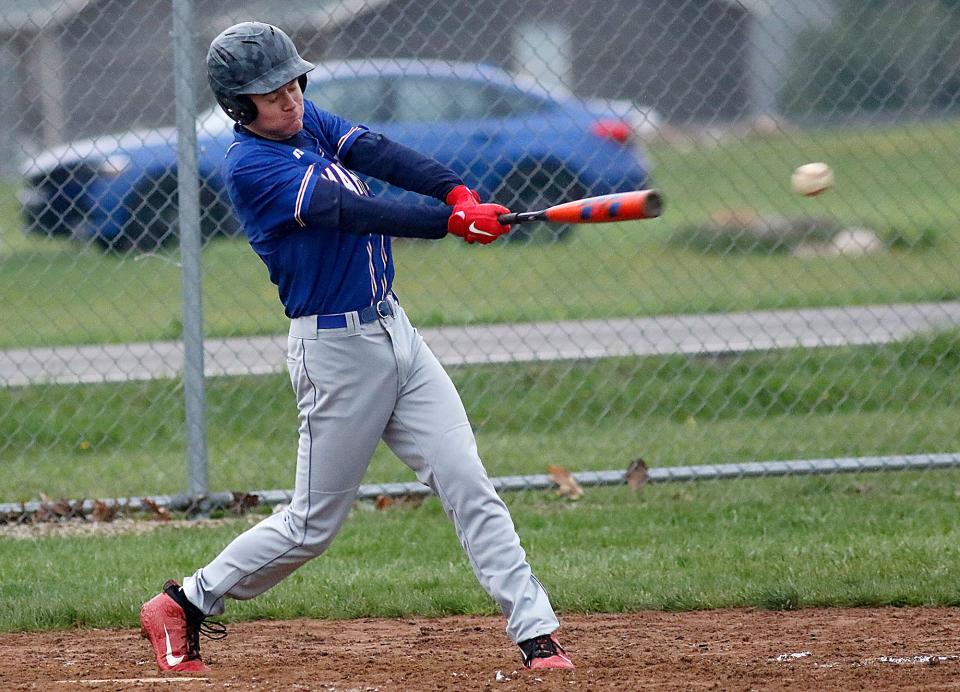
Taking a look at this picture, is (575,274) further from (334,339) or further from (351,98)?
(334,339)

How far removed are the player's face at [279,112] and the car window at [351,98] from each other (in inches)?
189

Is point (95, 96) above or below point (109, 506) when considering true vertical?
above

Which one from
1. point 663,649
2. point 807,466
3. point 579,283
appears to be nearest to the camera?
point 663,649

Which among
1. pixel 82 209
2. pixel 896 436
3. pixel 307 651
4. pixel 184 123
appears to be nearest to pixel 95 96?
pixel 82 209

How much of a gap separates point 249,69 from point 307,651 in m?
1.75

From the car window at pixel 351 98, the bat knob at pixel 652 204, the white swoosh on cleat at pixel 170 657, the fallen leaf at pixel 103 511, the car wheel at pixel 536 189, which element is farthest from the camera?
the car window at pixel 351 98

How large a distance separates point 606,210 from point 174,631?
5.69ft

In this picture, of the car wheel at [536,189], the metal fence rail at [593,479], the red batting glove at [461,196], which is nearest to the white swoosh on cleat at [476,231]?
the red batting glove at [461,196]

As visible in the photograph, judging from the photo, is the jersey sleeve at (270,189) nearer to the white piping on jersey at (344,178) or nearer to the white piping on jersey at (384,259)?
the white piping on jersey at (344,178)

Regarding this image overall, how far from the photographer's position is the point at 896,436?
22.7 ft

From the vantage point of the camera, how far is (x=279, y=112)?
12.1 feet

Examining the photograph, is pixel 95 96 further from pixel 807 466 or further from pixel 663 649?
pixel 663 649

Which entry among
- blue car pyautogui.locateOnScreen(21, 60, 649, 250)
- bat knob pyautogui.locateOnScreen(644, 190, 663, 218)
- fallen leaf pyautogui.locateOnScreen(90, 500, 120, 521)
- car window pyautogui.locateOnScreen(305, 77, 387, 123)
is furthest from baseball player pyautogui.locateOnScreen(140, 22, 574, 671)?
car window pyautogui.locateOnScreen(305, 77, 387, 123)

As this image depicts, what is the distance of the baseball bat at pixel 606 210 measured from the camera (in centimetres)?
346
